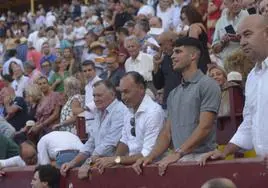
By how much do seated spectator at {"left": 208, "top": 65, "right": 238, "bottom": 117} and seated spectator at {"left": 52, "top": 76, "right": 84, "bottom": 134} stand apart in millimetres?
2857

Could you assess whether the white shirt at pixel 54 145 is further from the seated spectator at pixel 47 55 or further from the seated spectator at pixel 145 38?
the seated spectator at pixel 47 55

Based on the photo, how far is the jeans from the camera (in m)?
9.40

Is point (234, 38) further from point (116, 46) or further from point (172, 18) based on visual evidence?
point (172, 18)

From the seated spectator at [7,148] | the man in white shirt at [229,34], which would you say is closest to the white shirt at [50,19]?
the seated spectator at [7,148]

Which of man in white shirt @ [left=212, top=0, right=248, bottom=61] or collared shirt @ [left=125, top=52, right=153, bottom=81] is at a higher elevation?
man in white shirt @ [left=212, top=0, right=248, bottom=61]

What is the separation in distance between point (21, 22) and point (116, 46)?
13.4 m

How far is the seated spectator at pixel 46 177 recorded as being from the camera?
8672mm

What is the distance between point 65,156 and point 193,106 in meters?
2.80

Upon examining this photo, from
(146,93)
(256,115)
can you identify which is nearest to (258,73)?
(256,115)

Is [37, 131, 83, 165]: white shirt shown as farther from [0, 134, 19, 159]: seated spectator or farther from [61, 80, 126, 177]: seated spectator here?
[0, 134, 19, 159]: seated spectator

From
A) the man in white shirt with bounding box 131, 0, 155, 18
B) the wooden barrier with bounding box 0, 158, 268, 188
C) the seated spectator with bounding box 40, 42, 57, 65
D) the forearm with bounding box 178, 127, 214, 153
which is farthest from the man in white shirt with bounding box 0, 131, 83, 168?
the seated spectator with bounding box 40, 42, 57, 65

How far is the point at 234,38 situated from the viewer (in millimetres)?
10547

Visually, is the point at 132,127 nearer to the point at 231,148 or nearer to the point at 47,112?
the point at 231,148

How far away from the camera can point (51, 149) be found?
32.8 ft
